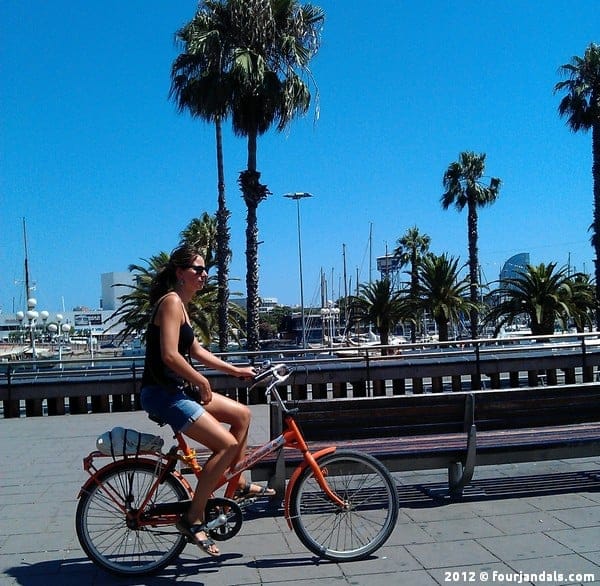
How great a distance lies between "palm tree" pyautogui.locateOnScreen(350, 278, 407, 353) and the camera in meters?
35.6

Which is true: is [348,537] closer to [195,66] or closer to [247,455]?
[247,455]

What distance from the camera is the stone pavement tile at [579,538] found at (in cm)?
489

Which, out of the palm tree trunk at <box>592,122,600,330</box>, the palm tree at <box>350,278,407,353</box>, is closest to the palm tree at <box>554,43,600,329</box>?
the palm tree trunk at <box>592,122,600,330</box>

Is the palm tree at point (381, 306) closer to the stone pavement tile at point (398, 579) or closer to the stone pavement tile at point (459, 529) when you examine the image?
the stone pavement tile at point (459, 529)

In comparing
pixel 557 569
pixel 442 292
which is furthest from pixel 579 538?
pixel 442 292

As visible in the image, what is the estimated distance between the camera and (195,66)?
25.3 metres

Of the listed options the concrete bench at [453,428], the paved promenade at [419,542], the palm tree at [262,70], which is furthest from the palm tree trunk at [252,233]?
the concrete bench at [453,428]

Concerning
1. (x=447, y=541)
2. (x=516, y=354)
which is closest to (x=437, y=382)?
(x=516, y=354)

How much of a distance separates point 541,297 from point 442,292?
342 inches

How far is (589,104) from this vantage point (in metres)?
31.6

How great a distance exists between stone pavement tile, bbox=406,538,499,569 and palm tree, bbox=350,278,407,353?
30.4 metres

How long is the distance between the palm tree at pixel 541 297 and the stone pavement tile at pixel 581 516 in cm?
2007

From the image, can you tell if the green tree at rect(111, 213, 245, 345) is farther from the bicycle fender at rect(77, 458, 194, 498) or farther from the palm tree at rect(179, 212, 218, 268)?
the bicycle fender at rect(77, 458, 194, 498)

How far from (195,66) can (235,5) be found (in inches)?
139
